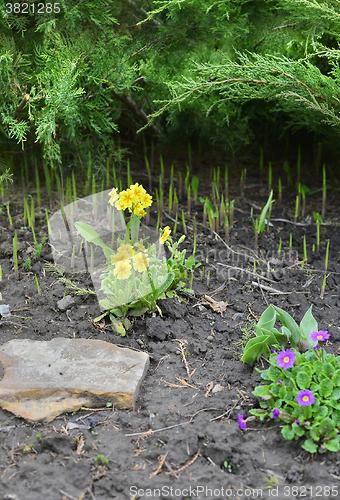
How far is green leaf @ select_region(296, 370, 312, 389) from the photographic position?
1.80m

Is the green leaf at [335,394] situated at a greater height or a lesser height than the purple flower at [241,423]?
greater

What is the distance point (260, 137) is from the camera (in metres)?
4.51

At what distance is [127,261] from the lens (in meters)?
2.19

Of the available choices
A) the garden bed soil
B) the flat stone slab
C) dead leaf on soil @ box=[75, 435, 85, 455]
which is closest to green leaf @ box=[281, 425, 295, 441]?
the garden bed soil

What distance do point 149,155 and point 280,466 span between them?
346 cm

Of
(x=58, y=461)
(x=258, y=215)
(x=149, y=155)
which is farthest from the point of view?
(x=149, y=155)

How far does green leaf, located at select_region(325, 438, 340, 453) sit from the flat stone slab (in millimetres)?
864

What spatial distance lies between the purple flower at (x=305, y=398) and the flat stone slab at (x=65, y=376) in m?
0.75

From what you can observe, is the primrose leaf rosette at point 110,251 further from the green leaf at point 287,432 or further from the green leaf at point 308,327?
the green leaf at point 287,432

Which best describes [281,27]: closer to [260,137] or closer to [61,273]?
[260,137]

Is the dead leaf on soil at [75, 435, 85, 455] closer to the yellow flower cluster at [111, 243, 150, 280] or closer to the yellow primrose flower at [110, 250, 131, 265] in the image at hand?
the yellow flower cluster at [111, 243, 150, 280]

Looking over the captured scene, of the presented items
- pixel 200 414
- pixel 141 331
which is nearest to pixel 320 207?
pixel 141 331
